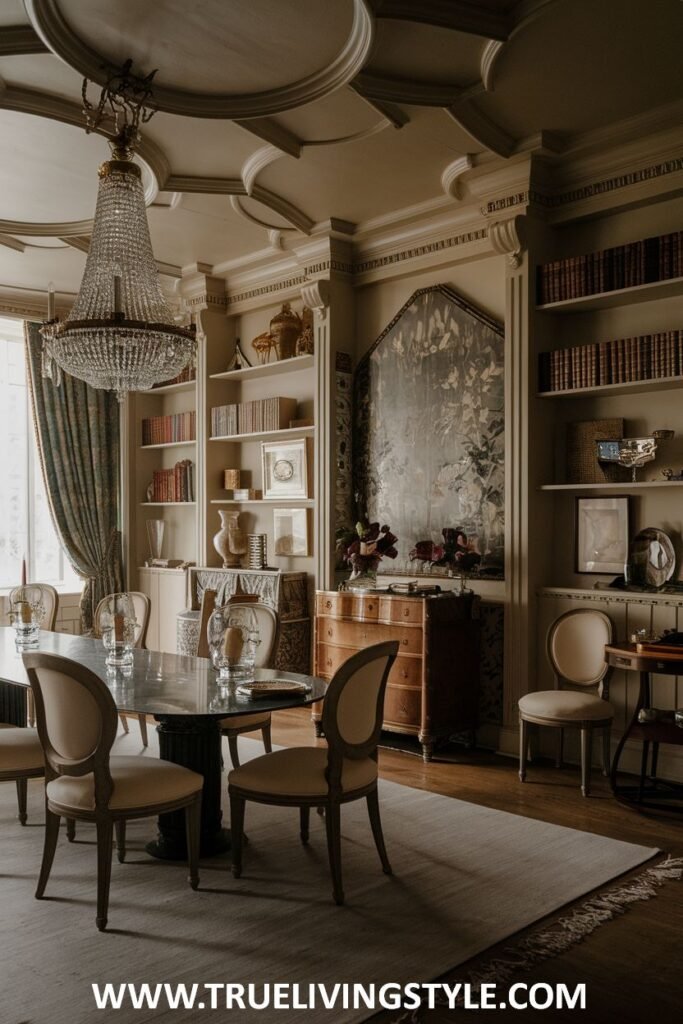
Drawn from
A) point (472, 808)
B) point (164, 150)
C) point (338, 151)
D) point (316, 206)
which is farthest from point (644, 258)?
point (472, 808)

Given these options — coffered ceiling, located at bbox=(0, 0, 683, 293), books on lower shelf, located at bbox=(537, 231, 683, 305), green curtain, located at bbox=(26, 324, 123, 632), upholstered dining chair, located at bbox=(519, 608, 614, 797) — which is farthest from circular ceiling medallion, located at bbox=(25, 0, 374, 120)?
green curtain, located at bbox=(26, 324, 123, 632)

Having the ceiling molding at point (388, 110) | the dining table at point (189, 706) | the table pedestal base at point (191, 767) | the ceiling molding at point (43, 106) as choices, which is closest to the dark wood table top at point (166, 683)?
the dining table at point (189, 706)

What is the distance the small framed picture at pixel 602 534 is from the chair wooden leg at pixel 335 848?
2.35m

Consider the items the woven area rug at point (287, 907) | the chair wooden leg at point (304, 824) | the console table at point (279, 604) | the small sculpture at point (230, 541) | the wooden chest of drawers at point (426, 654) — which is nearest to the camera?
the woven area rug at point (287, 907)

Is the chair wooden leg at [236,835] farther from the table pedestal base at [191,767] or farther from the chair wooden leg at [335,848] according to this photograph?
the chair wooden leg at [335,848]

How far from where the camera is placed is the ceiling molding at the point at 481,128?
13.5 feet

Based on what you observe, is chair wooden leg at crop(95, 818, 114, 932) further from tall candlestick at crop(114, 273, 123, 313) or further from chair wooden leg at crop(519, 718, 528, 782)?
chair wooden leg at crop(519, 718, 528, 782)

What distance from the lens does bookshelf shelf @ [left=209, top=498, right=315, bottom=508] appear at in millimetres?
6375

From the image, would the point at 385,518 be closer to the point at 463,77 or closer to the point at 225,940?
the point at 463,77

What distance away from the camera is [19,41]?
3.47 meters

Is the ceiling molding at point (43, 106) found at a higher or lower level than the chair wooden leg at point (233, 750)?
higher

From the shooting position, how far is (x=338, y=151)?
4625 mm

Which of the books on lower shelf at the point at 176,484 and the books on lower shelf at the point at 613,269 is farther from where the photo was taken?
the books on lower shelf at the point at 176,484

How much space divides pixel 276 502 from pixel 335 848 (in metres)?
3.76
